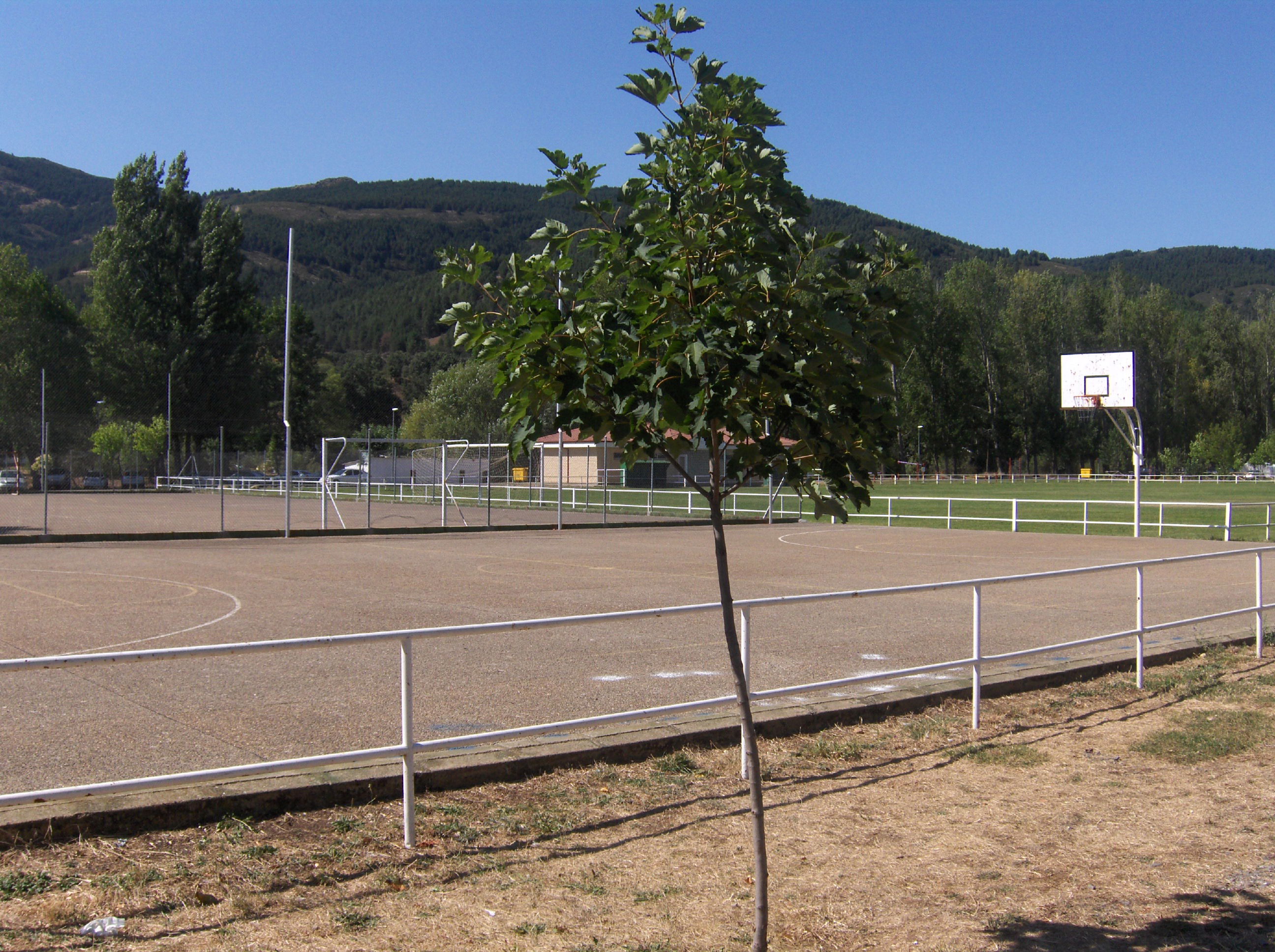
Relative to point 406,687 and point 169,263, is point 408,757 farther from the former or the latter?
point 169,263

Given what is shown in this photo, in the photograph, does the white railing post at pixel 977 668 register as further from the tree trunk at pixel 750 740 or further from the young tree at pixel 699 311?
the young tree at pixel 699 311

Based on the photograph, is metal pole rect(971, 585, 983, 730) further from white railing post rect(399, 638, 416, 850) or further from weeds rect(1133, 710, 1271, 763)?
white railing post rect(399, 638, 416, 850)

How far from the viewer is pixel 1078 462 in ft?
338

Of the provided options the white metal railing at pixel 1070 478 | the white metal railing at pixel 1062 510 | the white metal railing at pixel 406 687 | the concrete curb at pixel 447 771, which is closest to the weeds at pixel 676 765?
the concrete curb at pixel 447 771

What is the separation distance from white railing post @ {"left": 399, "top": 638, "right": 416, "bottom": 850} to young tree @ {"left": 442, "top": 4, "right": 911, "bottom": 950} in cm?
199

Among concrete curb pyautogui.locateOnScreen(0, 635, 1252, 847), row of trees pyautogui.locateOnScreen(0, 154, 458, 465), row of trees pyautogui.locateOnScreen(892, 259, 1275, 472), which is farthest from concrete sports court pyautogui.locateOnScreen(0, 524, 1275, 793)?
row of trees pyautogui.locateOnScreen(892, 259, 1275, 472)

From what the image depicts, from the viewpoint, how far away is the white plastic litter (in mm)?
3988

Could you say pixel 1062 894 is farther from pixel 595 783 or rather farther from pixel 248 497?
pixel 248 497

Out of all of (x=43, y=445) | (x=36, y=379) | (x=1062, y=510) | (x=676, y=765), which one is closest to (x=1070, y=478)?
(x=1062, y=510)

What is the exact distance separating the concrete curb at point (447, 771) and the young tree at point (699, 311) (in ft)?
8.97

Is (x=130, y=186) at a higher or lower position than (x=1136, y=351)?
higher

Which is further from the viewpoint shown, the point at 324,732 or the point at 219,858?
the point at 324,732

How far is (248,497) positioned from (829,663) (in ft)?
151

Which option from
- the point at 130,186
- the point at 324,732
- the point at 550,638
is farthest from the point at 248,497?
the point at 324,732
